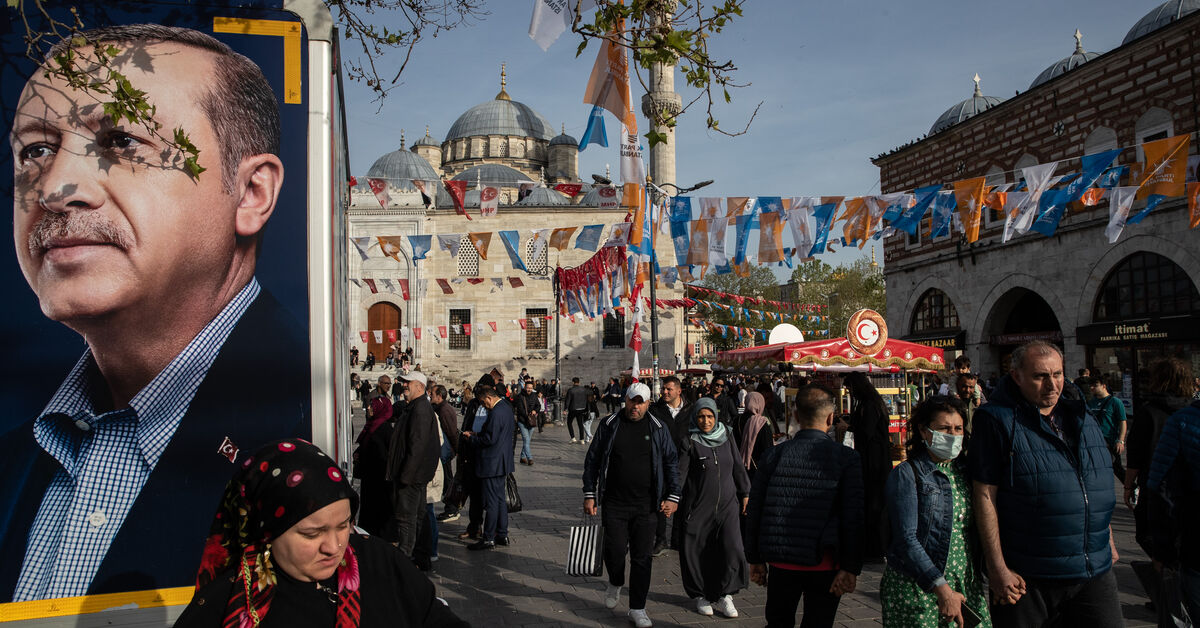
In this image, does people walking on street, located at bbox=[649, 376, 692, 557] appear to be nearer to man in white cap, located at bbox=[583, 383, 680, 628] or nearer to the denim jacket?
man in white cap, located at bbox=[583, 383, 680, 628]

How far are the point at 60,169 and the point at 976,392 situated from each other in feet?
25.8

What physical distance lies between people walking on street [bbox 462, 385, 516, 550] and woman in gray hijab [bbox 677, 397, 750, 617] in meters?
2.17

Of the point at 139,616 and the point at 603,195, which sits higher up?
the point at 603,195

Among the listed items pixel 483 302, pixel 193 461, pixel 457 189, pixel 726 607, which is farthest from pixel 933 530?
pixel 483 302

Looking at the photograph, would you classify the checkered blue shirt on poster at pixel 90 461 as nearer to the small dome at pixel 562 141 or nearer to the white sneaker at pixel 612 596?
the white sneaker at pixel 612 596

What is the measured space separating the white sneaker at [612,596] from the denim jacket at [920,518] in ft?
7.98

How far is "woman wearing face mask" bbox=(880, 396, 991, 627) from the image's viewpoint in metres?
3.27

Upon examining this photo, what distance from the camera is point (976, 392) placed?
7.93 m

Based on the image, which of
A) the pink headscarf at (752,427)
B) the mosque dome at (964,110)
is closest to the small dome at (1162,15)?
the mosque dome at (964,110)

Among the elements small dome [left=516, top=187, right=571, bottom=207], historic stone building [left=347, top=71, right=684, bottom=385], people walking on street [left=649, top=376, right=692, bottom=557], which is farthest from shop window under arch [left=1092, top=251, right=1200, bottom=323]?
small dome [left=516, top=187, right=571, bottom=207]

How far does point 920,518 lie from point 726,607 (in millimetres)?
2208

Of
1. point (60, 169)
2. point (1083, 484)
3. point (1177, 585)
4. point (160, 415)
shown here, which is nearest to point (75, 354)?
point (160, 415)

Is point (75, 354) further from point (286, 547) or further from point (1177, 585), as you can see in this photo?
point (1177, 585)

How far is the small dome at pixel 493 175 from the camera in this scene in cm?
5081
